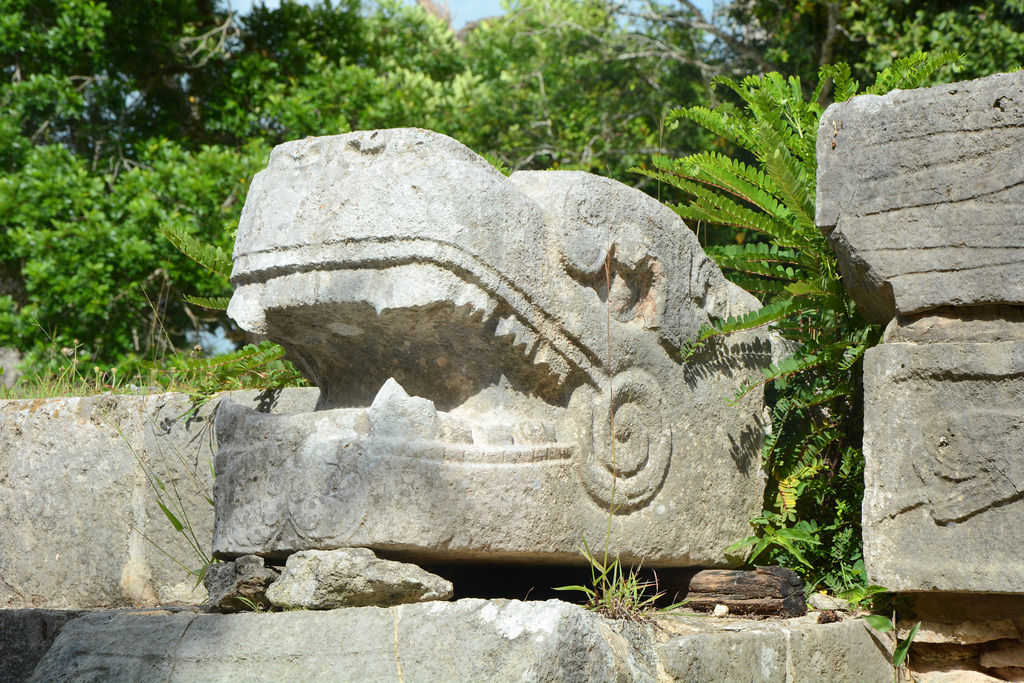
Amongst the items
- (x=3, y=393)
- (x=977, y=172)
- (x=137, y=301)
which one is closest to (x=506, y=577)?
(x=977, y=172)

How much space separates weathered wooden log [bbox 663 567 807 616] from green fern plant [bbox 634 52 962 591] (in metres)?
0.10

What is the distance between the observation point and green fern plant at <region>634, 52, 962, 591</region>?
2902 mm

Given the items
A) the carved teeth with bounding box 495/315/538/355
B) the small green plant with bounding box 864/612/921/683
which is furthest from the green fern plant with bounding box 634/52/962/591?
the carved teeth with bounding box 495/315/538/355

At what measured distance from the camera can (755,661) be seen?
2318mm

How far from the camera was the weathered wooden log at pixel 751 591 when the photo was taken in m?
2.69

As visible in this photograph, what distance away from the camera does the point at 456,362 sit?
2.35 meters

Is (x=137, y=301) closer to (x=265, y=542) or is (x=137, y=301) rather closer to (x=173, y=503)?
(x=173, y=503)

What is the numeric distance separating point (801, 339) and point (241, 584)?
1979 mm

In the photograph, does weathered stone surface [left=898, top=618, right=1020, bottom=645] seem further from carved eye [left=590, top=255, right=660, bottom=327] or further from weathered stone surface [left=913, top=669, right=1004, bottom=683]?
carved eye [left=590, top=255, right=660, bottom=327]

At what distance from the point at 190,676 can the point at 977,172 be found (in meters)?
2.25

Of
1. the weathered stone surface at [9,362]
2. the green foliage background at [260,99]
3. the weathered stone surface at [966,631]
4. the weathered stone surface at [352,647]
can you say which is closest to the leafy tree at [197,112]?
the green foliage background at [260,99]

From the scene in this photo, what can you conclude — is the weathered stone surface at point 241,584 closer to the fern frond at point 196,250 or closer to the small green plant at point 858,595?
the fern frond at point 196,250

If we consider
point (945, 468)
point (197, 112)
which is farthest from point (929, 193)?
point (197, 112)

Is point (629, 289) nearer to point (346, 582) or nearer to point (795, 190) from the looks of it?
point (795, 190)
